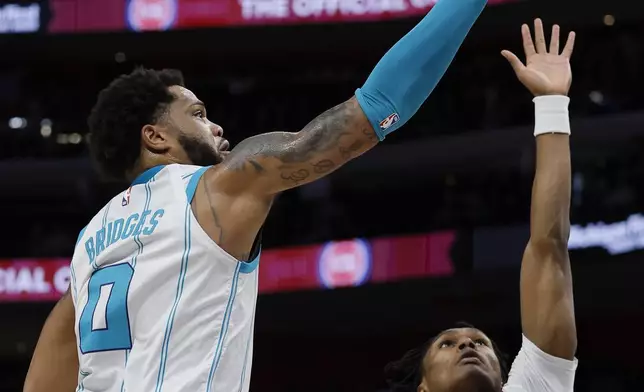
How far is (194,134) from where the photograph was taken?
2938 mm

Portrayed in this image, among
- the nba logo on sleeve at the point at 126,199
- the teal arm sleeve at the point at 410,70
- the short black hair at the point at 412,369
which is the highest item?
the teal arm sleeve at the point at 410,70

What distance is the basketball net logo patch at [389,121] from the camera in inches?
99.3

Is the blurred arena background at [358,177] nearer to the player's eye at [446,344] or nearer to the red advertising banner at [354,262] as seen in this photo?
the red advertising banner at [354,262]

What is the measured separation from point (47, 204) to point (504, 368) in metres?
12.0

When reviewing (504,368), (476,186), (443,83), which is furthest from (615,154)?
(504,368)

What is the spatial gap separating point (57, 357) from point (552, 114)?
1.59 metres

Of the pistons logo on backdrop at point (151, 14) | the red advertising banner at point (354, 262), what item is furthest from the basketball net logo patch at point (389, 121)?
the pistons logo on backdrop at point (151, 14)

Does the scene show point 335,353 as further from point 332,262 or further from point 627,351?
point 627,351

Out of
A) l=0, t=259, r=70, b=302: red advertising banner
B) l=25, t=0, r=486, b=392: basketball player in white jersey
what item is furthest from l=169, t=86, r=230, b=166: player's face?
l=0, t=259, r=70, b=302: red advertising banner

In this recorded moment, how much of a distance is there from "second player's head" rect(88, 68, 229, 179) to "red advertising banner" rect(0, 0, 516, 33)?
10656 mm

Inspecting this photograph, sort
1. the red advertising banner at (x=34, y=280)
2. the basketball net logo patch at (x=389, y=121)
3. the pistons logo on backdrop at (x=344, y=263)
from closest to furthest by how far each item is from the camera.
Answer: the basketball net logo patch at (x=389, y=121), the pistons logo on backdrop at (x=344, y=263), the red advertising banner at (x=34, y=280)

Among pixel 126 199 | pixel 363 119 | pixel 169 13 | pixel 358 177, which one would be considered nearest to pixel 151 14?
pixel 169 13

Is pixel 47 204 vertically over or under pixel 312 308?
over

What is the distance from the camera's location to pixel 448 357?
3.54 metres
